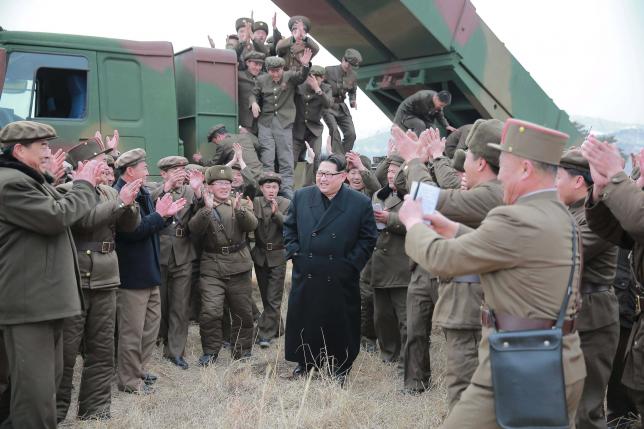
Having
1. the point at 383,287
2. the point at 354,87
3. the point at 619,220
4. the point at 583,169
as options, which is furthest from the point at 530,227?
the point at 354,87

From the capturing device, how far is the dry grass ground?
457cm

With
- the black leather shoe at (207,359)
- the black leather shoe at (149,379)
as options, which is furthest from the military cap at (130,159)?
the black leather shoe at (207,359)

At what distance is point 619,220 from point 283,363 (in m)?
3.77

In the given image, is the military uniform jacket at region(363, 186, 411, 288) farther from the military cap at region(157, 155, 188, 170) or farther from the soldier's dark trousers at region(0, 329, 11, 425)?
the soldier's dark trousers at region(0, 329, 11, 425)

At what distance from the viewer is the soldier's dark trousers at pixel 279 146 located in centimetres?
813

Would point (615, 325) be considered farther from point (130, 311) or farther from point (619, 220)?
point (130, 311)

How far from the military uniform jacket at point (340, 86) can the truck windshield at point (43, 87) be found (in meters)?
2.98

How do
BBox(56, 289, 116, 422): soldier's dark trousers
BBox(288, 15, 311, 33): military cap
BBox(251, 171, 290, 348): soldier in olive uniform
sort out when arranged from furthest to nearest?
BBox(288, 15, 311, 33): military cap, BBox(251, 171, 290, 348): soldier in olive uniform, BBox(56, 289, 116, 422): soldier's dark trousers

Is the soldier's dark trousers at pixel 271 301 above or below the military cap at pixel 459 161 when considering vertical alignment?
below

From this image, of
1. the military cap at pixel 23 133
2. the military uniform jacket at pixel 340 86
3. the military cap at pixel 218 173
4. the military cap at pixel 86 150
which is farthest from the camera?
the military uniform jacket at pixel 340 86

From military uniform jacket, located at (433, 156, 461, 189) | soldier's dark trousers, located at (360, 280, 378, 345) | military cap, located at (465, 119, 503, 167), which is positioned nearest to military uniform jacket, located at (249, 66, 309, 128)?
soldier's dark trousers, located at (360, 280, 378, 345)

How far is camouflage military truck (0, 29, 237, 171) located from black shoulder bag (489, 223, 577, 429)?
5.43 m

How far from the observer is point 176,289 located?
6.60 m

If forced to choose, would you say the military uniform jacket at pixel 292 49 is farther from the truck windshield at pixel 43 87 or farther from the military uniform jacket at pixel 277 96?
the truck windshield at pixel 43 87
